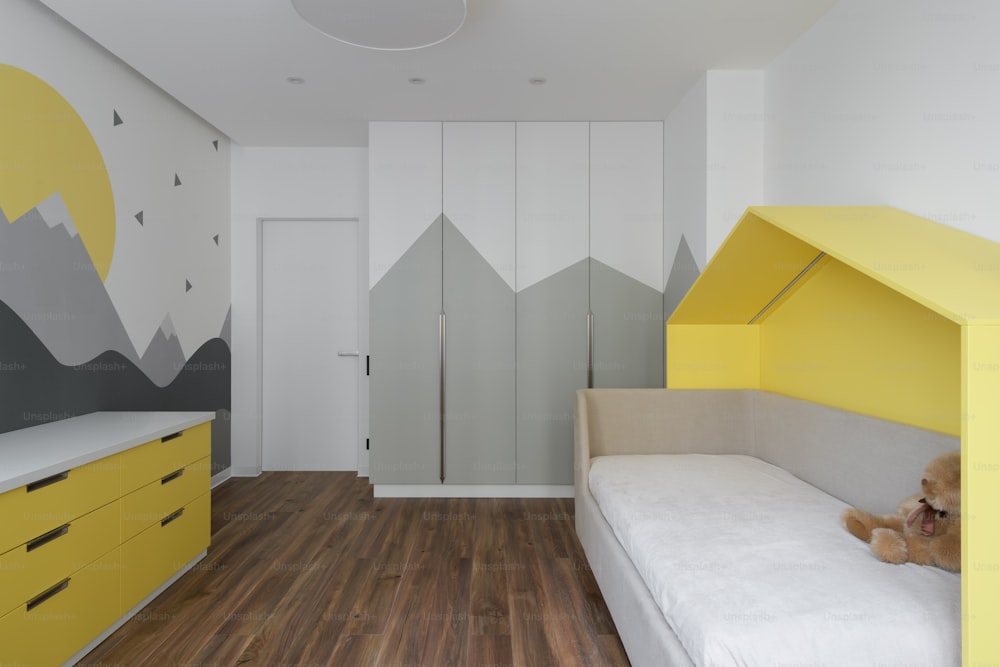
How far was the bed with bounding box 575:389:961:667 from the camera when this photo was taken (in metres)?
1.22

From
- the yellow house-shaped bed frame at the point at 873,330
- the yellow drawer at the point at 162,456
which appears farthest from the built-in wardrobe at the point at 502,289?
the yellow drawer at the point at 162,456

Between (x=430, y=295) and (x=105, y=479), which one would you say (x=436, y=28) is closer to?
(x=430, y=295)

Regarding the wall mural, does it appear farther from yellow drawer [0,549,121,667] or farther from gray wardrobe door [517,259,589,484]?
gray wardrobe door [517,259,589,484]

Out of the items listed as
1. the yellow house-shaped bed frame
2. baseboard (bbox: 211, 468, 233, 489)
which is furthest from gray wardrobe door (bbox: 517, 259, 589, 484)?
baseboard (bbox: 211, 468, 233, 489)

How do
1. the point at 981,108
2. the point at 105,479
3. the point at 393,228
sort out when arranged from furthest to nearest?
1. the point at 393,228
2. the point at 105,479
3. the point at 981,108

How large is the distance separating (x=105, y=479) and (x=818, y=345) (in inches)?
117

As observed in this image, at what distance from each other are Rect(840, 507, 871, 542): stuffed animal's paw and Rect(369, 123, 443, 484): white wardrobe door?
257 cm

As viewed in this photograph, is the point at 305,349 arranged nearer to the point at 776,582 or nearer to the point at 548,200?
the point at 548,200

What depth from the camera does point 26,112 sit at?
2.40m

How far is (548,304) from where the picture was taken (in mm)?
3828

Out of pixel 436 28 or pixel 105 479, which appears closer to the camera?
pixel 105 479

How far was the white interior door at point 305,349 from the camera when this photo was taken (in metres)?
4.44

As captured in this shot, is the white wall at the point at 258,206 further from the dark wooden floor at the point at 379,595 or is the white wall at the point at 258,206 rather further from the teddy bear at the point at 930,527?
the teddy bear at the point at 930,527

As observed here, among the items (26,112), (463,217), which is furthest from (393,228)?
(26,112)
